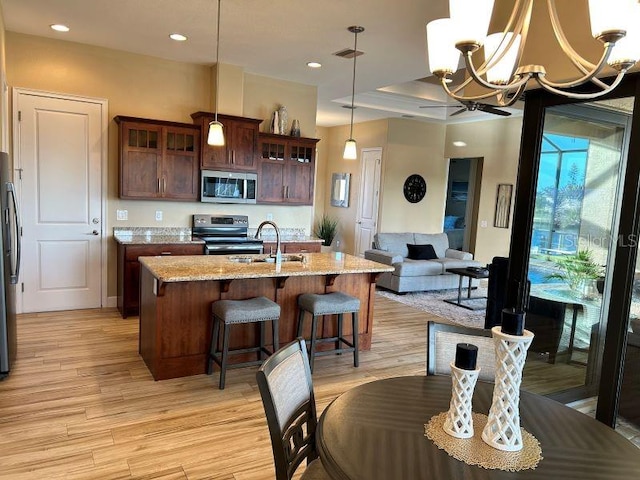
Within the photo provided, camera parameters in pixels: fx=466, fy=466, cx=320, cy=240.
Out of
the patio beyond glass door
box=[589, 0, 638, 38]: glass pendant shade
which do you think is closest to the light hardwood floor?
the patio beyond glass door

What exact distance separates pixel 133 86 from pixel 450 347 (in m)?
4.88

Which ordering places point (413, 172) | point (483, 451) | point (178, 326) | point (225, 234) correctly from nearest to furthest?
point (483, 451)
point (178, 326)
point (225, 234)
point (413, 172)

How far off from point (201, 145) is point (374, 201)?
467cm

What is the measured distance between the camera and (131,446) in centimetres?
272

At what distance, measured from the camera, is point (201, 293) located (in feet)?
12.3

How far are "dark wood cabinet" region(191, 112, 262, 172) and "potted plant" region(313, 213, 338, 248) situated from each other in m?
4.92

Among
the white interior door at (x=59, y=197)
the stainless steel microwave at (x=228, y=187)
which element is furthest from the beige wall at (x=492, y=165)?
the white interior door at (x=59, y=197)

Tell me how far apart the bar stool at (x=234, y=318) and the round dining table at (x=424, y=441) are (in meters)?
1.73

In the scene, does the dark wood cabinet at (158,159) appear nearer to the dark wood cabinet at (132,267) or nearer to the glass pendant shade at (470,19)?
the dark wood cabinet at (132,267)

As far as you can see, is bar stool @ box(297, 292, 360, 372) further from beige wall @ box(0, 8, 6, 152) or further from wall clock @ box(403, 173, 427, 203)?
wall clock @ box(403, 173, 427, 203)

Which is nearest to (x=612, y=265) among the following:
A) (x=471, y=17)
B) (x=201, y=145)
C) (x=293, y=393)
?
(x=471, y=17)

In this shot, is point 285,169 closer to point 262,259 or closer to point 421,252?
point 262,259

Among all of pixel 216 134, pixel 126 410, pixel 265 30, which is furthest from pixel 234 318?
pixel 265 30

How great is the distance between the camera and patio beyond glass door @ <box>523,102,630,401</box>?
302 cm
